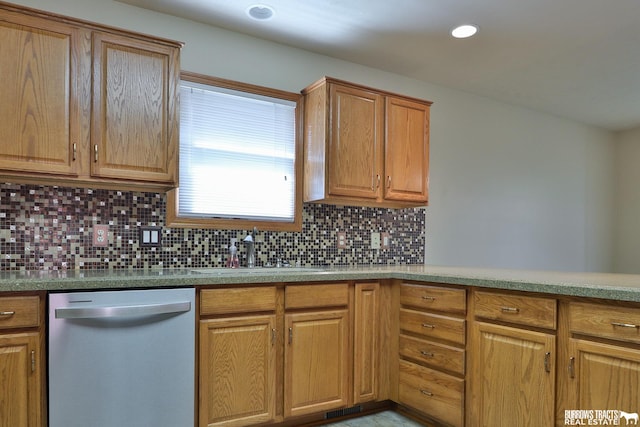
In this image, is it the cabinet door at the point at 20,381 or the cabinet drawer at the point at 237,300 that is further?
the cabinet drawer at the point at 237,300

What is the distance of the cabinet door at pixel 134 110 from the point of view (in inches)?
82.4

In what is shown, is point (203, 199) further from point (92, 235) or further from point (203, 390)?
point (203, 390)

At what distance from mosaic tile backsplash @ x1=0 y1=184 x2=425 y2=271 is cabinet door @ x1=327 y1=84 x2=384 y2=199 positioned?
0.33m

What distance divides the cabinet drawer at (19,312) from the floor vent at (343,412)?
5.22ft

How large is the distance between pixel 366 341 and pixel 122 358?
131cm

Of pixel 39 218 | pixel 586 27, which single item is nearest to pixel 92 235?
pixel 39 218

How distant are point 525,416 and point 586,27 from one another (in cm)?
240

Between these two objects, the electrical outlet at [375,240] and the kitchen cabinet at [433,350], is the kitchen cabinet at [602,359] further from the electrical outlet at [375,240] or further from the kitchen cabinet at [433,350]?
the electrical outlet at [375,240]

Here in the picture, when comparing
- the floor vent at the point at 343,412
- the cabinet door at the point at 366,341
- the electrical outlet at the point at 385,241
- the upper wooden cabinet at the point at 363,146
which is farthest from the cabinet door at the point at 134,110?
the electrical outlet at the point at 385,241

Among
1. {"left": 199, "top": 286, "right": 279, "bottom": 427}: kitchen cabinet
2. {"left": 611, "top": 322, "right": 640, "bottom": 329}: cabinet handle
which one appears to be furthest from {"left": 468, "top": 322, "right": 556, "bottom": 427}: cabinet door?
{"left": 199, "top": 286, "right": 279, "bottom": 427}: kitchen cabinet

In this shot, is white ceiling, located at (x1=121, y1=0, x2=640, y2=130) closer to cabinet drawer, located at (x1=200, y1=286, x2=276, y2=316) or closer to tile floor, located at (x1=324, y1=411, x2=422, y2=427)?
cabinet drawer, located at (x1=200, y1=286, x2=276, y2=316)

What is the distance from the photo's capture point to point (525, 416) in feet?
6.03

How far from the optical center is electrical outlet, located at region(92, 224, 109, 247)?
2322 mm

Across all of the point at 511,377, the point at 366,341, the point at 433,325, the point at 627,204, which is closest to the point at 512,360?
the point at 511,377
